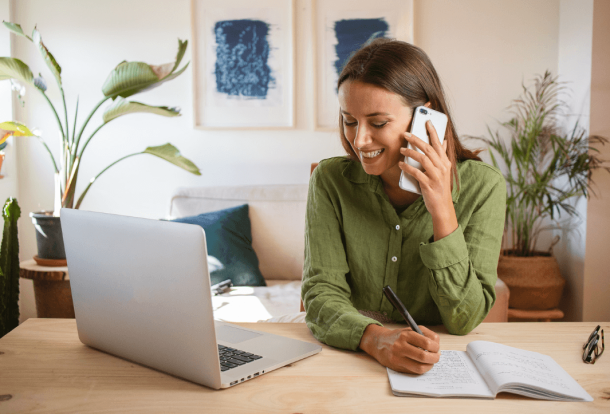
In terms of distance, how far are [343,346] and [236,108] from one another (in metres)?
2.33

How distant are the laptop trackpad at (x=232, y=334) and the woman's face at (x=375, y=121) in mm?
443

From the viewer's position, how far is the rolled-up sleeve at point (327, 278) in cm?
95

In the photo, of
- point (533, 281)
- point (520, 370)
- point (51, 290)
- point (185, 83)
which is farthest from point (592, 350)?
point (185, 83)

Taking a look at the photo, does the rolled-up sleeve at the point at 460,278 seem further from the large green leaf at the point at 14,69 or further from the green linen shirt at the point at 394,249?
the large green leaf at the point at 14,69

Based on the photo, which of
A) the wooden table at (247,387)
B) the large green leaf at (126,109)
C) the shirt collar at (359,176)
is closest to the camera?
the wooden table at (247,387)

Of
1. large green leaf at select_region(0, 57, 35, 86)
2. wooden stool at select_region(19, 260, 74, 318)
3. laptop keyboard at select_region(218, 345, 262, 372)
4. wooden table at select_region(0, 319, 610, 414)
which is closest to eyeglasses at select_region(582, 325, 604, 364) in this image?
wooden table at select_region(0, 319, 610, 414)

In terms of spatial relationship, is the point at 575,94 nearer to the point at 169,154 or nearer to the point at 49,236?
the point at 169,154

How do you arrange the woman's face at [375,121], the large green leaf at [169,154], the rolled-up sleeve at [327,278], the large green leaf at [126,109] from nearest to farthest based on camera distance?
the rolled-up sleeve at [327,278] → the woman's face at [375,121] → the large green leaf at [126,109] → the large green leaf at [169,154]

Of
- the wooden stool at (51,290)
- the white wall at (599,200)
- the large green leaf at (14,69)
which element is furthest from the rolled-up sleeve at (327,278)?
the white wall at (599,200)

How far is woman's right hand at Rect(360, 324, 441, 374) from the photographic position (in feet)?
2.56

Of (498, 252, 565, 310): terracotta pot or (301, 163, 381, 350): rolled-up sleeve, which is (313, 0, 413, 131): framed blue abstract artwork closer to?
(498, 252, 565, 310): terracotta pot

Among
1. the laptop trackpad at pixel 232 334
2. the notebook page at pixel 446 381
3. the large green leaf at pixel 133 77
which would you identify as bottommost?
the laptop trackpad at pixel 232 334

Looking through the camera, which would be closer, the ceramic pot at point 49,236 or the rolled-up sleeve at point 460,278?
the rolled-up sleeve at point 460,278

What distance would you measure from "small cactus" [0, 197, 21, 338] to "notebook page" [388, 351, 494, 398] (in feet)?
4.99
